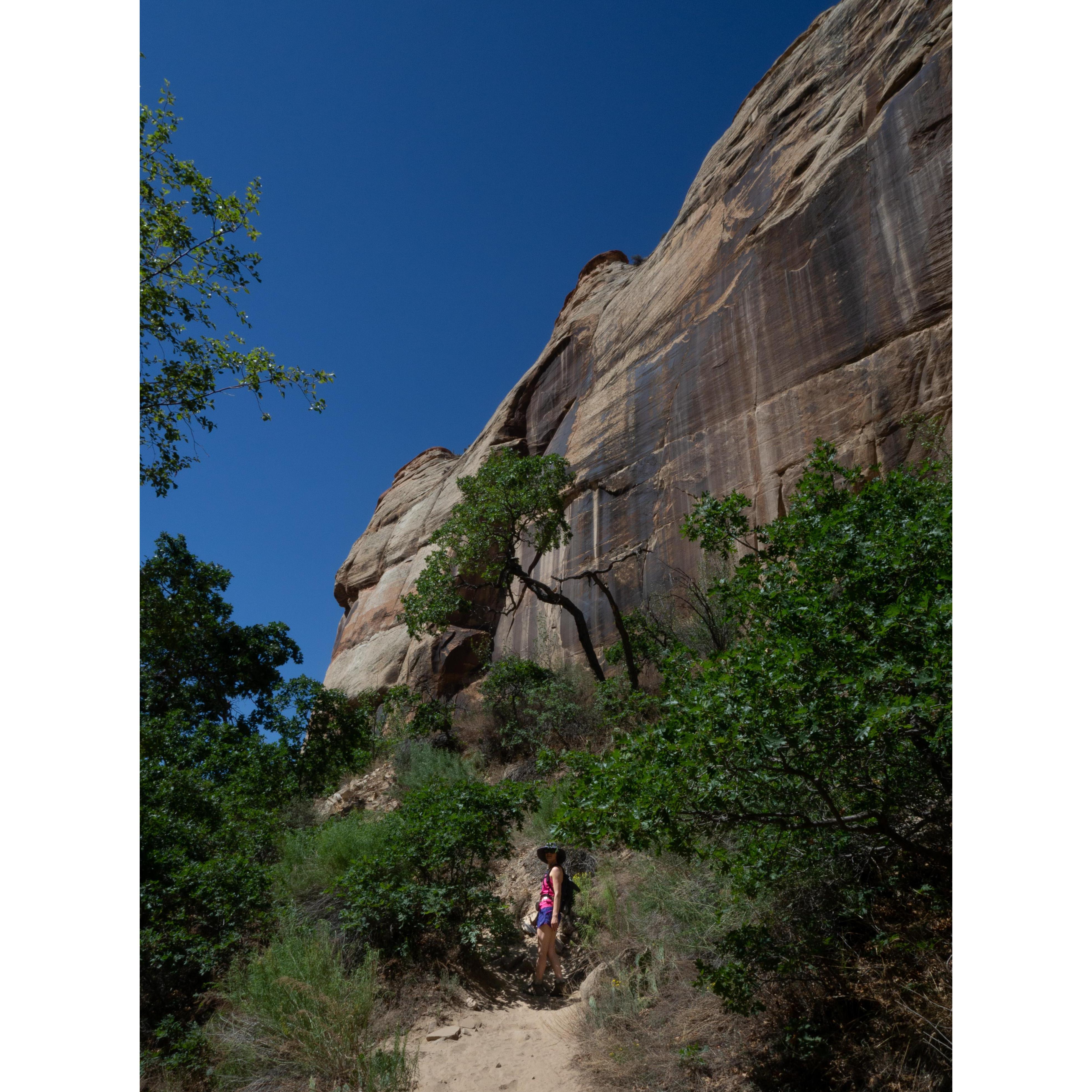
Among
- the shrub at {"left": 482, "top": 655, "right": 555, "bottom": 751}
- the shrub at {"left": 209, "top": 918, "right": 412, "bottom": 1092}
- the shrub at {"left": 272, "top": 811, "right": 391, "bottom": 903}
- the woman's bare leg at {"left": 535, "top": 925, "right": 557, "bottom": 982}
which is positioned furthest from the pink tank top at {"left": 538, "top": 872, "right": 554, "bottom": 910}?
the shrub at {"left": 482, "top": 655, "right": 555, "bottom": 751}

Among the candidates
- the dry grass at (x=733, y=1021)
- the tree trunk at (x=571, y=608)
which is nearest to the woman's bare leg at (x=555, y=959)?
the dry grass at (x=733, y=1021)

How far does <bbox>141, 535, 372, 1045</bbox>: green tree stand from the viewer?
6.76m

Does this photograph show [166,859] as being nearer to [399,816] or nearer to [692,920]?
[399,816]

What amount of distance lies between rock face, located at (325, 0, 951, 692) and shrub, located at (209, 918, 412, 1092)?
9238 mm

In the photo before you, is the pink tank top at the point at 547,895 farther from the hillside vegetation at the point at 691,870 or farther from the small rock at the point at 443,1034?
the small rock at the point at 443,1034

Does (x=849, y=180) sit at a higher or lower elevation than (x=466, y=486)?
higher

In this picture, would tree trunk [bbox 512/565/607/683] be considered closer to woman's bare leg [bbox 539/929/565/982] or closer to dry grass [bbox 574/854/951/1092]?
woman's bare leg [bbox 539/929/565/982]

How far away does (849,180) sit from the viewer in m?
11.8

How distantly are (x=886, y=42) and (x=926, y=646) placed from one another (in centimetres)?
1351

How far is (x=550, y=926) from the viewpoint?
7.16 m

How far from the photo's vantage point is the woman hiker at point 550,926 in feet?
23.2

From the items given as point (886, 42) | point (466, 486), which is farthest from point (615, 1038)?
point (886, 42)

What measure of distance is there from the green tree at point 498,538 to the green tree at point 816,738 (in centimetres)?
829

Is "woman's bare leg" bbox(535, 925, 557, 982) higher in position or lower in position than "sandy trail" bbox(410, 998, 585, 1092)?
higher
